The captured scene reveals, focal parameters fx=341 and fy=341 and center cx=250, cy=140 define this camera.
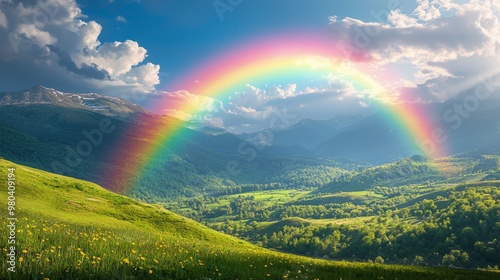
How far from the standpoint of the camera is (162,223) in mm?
78062

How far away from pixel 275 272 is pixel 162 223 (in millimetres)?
63283

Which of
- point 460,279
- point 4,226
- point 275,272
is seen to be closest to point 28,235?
point 4,226

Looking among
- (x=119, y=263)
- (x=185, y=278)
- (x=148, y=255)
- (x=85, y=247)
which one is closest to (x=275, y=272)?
(x=185, y=278)

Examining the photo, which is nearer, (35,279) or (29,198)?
(35,279)

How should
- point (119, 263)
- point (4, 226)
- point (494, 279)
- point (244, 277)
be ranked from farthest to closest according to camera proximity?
point (494, 279)
point (4, 226)
point (244, 277)
point (119, 263)

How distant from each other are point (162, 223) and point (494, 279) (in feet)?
211

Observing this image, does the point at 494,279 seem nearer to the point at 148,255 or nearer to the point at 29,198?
the point at 148,255

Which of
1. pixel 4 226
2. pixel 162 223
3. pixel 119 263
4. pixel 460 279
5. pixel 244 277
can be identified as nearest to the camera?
pixel 119 263

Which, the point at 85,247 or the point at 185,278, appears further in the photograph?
the point at 85,247

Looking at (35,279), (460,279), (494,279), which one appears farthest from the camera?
(494,279)

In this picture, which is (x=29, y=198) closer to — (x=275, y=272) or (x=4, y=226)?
(x=4, y=226)

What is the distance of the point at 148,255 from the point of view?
62.3 feet

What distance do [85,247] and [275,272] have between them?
10441mm

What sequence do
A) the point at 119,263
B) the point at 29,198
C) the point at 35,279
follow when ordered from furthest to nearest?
1. the point at 29,198
2. the point at 119,263
3. the point at 35,279
